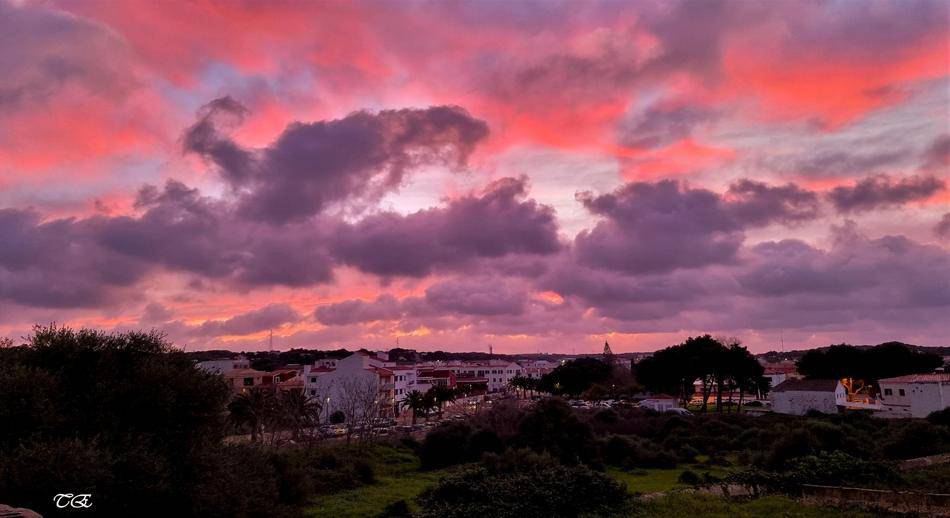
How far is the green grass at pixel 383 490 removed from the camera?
83.5ft

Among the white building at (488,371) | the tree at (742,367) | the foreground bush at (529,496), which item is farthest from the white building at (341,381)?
the white building at (488,371)

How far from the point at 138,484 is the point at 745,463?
36633 mm

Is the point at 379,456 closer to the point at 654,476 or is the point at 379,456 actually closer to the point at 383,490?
the point at 383,490

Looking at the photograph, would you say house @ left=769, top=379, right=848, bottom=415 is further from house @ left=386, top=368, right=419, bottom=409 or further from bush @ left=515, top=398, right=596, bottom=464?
house @ left=386, top=368, right=419, bottom=409

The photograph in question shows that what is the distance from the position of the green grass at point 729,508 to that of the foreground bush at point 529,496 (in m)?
1.32

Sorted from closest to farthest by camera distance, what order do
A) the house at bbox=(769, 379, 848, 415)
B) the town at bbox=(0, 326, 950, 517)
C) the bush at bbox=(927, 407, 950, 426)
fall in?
the town at bbox=(0, 326, 950, 517), the bush at bbox=(927, 407, 950, 426), the house at bbox=(769, 379, 848, 415)

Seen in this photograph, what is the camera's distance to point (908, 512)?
708 inches

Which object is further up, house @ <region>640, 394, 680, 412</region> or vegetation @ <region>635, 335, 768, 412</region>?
vegetation @ <region>635, 335, 768, 412</region>

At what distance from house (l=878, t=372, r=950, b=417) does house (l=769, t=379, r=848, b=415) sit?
4970 mm

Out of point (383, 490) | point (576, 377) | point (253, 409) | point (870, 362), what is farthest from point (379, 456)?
point (870, 362)

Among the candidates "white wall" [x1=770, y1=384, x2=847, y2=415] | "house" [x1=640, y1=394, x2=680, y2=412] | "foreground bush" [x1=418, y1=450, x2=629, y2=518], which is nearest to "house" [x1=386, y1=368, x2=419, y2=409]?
"house" [x1=640, y1=394, x2=680, y2=412]

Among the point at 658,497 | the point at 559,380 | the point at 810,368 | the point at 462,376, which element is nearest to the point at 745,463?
the point at 658,497

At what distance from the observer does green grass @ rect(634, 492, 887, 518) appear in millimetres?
19109

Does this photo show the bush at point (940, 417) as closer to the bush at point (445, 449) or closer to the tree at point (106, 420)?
the bush at point (445, 449)
